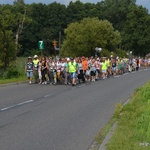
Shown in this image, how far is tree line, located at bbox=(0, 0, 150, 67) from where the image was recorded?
2584 inches

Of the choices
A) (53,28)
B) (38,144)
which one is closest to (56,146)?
(38,144)

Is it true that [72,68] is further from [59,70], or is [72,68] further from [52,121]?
[52,121]

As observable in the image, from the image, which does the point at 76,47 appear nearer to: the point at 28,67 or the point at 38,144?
the point at 28,67

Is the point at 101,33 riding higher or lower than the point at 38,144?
higher

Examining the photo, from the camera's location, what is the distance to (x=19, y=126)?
1103 cm

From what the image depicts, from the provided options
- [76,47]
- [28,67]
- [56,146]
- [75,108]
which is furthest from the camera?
[76,47]

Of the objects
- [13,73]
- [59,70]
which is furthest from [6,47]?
[59,70]

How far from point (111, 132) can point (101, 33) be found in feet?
187

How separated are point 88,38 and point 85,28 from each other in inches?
67.1

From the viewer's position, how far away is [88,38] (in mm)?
64875

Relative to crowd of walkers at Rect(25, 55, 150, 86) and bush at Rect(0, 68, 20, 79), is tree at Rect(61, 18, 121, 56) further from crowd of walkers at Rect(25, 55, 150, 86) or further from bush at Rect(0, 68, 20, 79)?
crowd of walkers at Rect(25, 55, 150, 86)

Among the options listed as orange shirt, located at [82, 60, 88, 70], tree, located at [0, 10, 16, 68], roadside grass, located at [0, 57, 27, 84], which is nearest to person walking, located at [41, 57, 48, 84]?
roadside grass, located at [0, 57, 27, 84]

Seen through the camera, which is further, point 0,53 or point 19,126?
point 0,53

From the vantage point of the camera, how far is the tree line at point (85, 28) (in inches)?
2584
